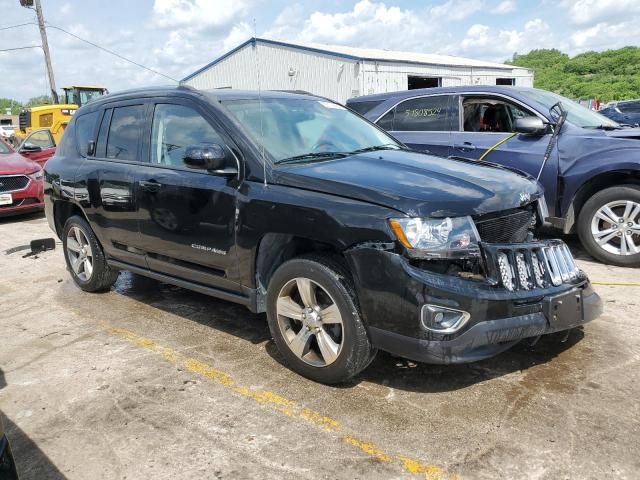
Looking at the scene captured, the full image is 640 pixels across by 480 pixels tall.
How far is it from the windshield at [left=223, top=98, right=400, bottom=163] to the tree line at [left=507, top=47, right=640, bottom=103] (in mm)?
52845

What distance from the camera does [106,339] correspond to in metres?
4.22

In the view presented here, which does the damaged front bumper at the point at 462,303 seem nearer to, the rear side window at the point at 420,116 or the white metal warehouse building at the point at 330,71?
the rear side window at the point at 420,116

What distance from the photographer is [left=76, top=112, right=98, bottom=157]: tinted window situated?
199 inches

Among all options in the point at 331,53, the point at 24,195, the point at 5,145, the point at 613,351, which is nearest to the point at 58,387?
the point at 613,351

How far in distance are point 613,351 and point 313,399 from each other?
2.03 metres

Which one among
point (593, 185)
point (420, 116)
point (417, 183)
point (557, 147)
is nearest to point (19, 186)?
point (420, 116)

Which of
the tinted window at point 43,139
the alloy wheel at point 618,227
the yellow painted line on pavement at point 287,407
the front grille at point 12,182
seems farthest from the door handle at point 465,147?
the tinted window at point 43,139

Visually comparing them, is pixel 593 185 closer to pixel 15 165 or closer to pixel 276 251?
pixel 276 251

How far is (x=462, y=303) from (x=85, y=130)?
4.01 metres

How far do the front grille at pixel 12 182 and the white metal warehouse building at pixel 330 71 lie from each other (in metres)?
11.2

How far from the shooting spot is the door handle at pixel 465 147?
6.25 m

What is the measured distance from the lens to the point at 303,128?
4035 millimetres

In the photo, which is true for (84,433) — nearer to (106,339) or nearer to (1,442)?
(1,442)

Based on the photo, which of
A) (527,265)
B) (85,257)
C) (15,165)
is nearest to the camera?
(527,265)
